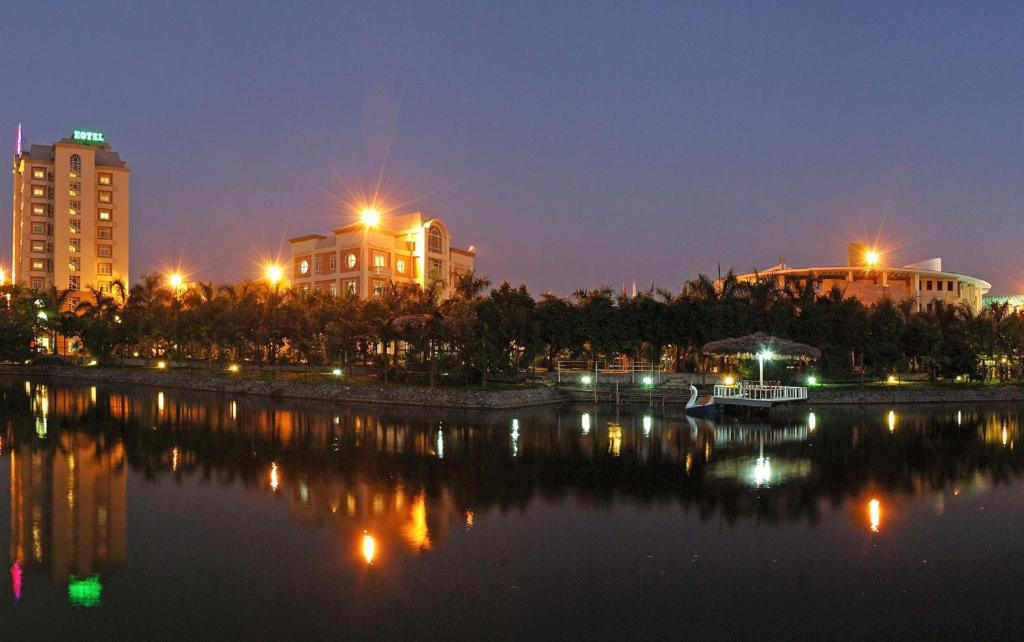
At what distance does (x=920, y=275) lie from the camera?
74.6m

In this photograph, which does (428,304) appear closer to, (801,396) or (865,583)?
(801,396)

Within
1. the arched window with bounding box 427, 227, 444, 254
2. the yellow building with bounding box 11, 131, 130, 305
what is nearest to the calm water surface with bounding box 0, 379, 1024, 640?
the arched window with bounding box 427, 227, 444, 254

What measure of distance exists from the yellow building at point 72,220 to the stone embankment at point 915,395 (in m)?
78.9

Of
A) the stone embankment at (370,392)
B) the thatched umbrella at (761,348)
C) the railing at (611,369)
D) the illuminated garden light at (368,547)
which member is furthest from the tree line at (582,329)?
the illuminated garden light at (368,547)

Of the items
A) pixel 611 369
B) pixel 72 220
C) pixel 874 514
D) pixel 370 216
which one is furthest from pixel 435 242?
pixel 874 514

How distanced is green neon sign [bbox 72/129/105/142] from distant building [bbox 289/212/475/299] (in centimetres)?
3973

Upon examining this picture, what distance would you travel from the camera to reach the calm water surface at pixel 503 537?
924 cm

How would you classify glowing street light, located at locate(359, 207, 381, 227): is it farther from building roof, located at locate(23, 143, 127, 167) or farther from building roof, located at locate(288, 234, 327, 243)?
building roof, located at locate(23, 143, 127, 167)

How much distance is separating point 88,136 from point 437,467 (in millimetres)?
93683

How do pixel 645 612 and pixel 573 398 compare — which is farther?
pixel 573 398

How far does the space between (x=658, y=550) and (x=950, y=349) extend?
4274 centimetres

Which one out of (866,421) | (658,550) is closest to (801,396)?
→ (866,421)

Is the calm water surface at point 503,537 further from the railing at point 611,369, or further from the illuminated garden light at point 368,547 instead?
the railing at point 611,369

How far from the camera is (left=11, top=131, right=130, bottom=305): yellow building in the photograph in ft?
271
